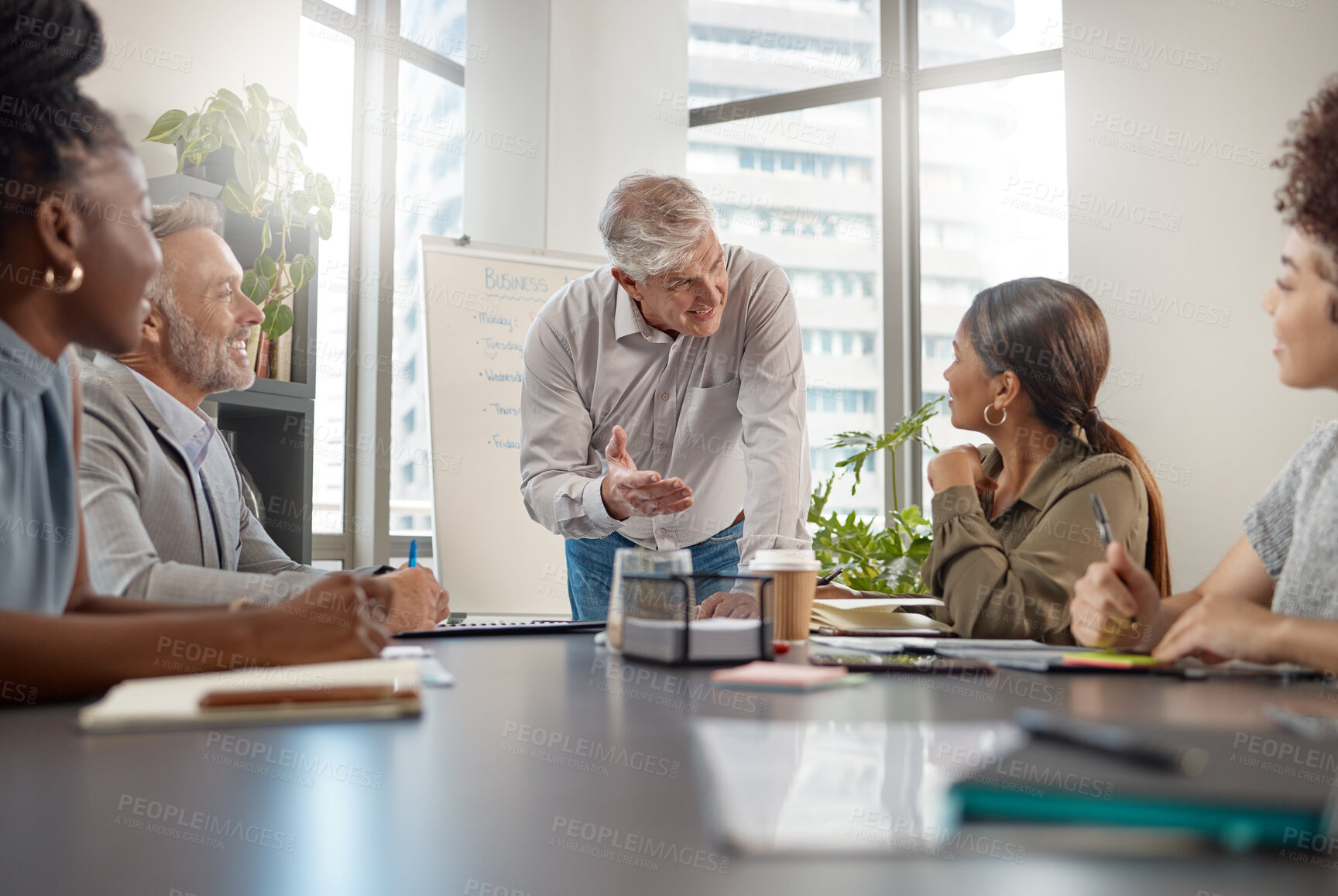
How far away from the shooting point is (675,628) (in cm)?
109

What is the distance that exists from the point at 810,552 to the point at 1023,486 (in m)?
0.69

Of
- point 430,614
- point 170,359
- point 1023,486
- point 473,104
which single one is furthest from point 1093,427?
point 473,104

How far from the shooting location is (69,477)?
3.40ft

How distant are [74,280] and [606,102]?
3661mm

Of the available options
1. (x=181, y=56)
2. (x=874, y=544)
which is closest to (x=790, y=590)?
(x=874, y=544)

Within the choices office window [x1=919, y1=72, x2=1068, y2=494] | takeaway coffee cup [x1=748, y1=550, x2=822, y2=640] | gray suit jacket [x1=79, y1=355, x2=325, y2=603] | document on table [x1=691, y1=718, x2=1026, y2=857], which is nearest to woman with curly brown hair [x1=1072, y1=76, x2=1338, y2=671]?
takeaway coffee cup [x1=748, y1=550, x2=822, y2=640]

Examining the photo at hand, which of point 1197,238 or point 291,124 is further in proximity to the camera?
point 1197,238

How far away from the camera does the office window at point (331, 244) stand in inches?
160

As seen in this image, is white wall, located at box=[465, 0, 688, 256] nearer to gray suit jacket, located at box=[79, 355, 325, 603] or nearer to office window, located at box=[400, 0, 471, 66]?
office window, located at box=[400, 0, 471, 66]

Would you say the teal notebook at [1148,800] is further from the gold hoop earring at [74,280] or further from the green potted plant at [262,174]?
the green potted plant at [262,174]

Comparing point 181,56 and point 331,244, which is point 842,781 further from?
point 331,244

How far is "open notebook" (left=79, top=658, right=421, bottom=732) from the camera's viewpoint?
694 millimetres

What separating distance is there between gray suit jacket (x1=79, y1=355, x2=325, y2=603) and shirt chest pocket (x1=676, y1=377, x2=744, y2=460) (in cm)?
96

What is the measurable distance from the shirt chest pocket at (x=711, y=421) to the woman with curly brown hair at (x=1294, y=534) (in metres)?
1.23
